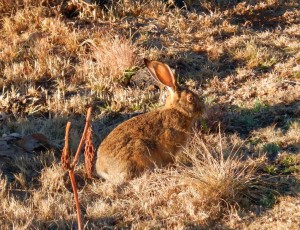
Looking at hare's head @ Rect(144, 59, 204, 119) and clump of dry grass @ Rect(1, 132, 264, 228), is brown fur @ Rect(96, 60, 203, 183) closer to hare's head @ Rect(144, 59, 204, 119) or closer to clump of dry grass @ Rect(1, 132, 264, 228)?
hare's head @ Rect(144, 59, 204, 119)

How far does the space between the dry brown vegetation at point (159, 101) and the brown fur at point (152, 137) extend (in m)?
0.16

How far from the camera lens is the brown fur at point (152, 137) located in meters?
6.05

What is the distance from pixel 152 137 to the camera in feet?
20.5

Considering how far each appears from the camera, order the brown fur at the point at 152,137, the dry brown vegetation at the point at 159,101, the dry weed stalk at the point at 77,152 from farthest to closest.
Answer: the brown fur at the point at 152,137 < the dry brown vegetation at the point at 159,101 < the dry weed stalk at the point at 77,152

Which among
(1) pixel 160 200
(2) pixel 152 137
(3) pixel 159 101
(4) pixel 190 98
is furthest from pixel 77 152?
(3) pixel 159 101

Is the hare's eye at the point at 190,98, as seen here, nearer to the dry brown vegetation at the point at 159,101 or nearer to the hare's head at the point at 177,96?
the hare's head at the point at 177,96

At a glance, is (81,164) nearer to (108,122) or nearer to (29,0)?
(108,122)

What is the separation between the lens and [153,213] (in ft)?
17.8

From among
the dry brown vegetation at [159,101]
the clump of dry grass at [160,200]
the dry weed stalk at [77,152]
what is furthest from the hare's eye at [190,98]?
the dry weed stalk at [77,152]

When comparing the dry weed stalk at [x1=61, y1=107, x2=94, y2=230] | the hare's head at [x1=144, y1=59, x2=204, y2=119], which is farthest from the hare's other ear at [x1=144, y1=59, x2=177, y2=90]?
the dry weed stalk at [x1=61, y1=107, x2=94, y2=230]

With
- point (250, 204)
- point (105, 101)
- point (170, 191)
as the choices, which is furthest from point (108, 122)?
point (250, 204)

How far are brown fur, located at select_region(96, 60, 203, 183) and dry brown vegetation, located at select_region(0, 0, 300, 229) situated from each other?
0.51 feet

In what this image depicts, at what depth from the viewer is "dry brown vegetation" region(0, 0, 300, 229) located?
5.45 metres

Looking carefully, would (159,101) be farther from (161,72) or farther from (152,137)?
(152,137)
